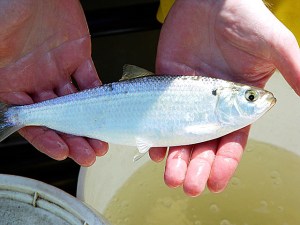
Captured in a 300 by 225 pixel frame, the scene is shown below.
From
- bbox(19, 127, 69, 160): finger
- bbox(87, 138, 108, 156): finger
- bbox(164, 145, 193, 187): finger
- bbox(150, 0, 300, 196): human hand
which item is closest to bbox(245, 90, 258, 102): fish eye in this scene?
bbox(150, 0, 300, 196): human hand

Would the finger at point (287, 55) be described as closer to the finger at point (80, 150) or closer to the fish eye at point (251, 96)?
the fish eye at point (251, 96)

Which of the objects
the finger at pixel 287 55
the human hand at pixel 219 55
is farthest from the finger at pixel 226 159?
the finger at pixel 287 55

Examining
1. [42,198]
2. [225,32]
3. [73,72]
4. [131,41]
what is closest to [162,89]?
[225,32]

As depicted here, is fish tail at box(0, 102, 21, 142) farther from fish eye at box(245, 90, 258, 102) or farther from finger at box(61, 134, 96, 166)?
fish eye at box(245, 90, 258, 102)

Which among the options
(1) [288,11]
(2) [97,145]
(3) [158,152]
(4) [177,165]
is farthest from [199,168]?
(1) [288,11]

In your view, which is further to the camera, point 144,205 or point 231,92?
point 144,205

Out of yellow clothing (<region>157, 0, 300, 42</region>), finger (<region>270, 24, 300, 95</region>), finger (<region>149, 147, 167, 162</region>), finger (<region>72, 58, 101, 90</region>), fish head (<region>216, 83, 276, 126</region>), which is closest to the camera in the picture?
finger (<region>270, 24, 300, 95</region>)

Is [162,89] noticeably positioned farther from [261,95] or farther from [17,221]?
[17,221]
